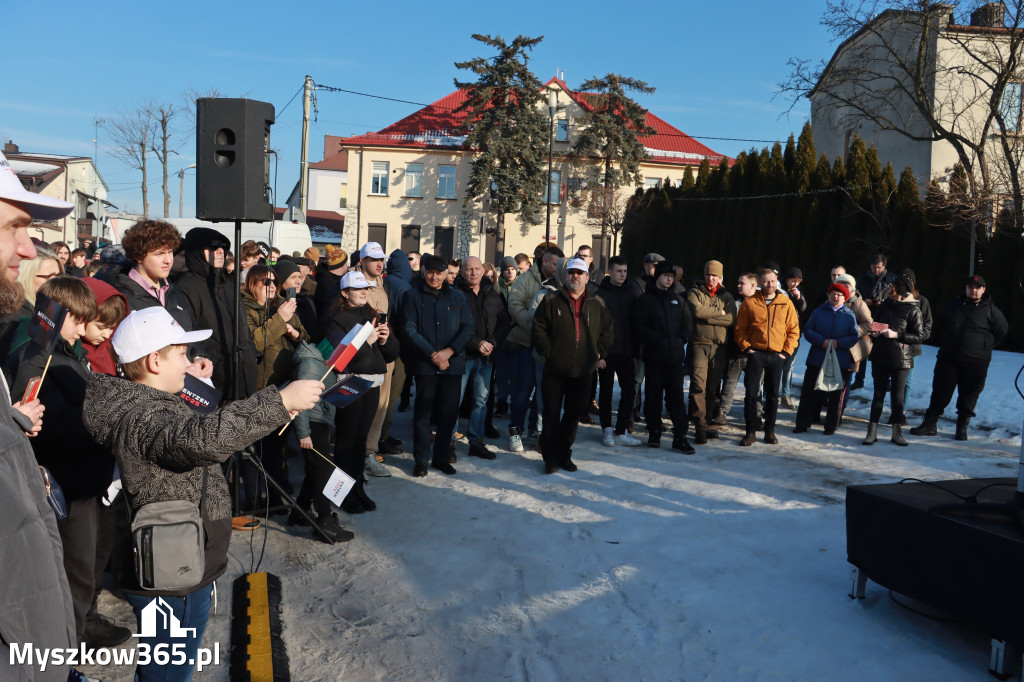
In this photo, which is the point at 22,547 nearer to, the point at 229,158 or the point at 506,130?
the point at 229,158

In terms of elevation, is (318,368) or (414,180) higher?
(414,180)

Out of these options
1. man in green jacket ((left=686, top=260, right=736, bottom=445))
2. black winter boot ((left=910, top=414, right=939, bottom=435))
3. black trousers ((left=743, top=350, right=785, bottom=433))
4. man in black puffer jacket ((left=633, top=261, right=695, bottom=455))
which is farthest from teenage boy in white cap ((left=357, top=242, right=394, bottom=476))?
black winter boot ((left=910, top=414, right=939, bottom=435))

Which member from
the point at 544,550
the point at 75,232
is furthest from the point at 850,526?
the point at 75,232

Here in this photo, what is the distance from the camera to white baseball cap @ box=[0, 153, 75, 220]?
1.72 m

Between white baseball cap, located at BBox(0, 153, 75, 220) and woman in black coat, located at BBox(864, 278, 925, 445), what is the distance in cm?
925

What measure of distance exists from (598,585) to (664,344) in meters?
4.34

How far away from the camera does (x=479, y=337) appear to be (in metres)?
8.56

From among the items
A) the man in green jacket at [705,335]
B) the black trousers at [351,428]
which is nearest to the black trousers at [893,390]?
the man in green jacket at [705,335]

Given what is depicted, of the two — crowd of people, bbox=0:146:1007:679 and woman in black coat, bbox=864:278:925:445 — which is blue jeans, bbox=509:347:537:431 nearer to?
crowd of people, bbox=0:146:1007:679

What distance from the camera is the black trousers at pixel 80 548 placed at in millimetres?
3572

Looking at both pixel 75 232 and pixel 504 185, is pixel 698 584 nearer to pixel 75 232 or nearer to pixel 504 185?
pixel 504 185

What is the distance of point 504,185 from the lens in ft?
146

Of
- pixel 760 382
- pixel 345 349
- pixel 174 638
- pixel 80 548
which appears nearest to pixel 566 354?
pixel 760 382

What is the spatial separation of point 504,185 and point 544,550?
40217 millimetres
